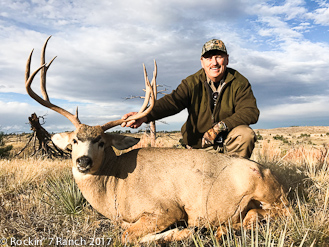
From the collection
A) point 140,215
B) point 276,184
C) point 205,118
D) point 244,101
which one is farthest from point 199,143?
point 140,215

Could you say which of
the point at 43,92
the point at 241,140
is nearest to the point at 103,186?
the point at 43,92

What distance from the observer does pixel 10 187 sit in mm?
5699

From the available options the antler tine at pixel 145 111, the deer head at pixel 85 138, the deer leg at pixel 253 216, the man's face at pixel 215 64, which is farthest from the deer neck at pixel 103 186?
the man's face at pixel 215 64

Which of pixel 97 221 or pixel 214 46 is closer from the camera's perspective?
pixel 97 221

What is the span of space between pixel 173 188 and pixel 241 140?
1.95 metres

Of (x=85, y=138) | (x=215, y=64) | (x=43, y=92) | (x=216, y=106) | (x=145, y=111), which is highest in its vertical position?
(x=215, y=64)

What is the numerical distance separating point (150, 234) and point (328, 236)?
6.62 feet

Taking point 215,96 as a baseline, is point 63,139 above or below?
below

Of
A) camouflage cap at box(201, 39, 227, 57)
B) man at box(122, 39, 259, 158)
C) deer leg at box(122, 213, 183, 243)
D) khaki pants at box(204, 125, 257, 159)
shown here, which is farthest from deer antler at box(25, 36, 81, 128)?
camouflage cap at box(201, 39, 227, 57)

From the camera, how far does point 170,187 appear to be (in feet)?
12.4

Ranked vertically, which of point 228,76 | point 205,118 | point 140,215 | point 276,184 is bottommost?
point 140,215

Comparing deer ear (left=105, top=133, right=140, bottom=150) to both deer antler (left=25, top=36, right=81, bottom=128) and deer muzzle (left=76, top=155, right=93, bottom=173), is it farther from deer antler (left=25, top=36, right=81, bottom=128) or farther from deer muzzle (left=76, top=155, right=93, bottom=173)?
deer muzzle (left=76, top=155, right=93, bottom=173)

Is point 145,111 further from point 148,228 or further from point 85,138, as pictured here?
point 148,228

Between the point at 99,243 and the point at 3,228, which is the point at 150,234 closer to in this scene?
the point at 99,243
